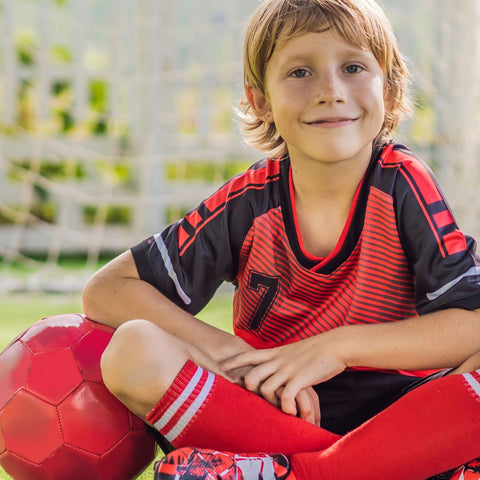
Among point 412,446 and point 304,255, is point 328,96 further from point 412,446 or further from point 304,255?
point 412,446

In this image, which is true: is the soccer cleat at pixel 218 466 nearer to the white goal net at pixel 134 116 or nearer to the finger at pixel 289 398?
the finger at pixel 289 398

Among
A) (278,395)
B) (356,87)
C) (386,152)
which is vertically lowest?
(278,395)

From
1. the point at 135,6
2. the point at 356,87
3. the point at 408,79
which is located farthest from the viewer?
the point at 135,6

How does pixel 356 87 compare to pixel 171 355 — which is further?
pixel 356 87

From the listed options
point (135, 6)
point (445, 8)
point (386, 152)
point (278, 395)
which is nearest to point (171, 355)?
point (278, 395)

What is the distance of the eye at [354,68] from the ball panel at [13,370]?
70 cm

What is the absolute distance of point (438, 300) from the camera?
4.08 ft

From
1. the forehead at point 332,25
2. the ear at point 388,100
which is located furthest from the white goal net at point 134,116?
the forehead at point 332,25

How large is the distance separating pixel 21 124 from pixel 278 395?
376 centimetres

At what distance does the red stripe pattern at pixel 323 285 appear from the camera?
52.3 inches

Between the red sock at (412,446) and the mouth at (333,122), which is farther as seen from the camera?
the mouth at (333,122)

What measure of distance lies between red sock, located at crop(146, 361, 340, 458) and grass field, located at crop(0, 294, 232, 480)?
1.26 metres

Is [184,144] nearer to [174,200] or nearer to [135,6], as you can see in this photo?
[174,200]

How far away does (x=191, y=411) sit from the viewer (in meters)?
1.16
